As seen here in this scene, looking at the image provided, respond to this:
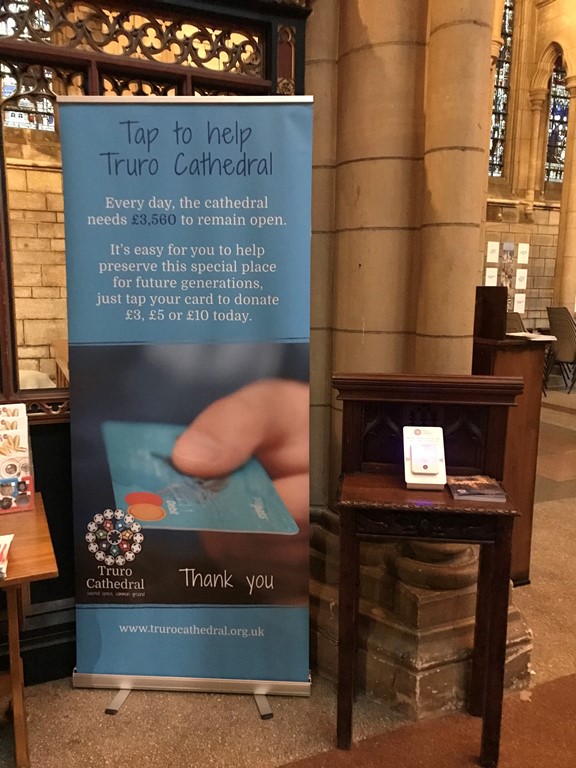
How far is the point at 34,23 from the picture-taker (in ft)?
6.45

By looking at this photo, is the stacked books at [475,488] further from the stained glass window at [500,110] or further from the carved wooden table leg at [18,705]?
the stained glass window at [500,110]

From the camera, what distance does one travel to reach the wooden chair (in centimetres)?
851

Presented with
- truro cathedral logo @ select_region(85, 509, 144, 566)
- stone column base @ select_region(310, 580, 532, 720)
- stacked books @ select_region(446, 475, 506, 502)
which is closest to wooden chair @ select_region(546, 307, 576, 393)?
stone column base @ select_region(310, 580, 532, 720)

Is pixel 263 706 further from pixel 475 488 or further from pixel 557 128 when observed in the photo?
pixel 557 128

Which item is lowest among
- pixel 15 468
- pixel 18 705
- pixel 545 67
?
pixel 18 705

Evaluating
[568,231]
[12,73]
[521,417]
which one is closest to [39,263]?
[12,73]

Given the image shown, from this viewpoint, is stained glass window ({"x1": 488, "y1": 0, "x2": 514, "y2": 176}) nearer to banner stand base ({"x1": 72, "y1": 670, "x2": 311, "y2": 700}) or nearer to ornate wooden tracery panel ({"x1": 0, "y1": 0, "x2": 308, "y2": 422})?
ornate wooden tracery panel ({"x1": 0, "y1": 0, "x2": 308, "y2": 422})

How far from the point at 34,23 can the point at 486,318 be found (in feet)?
6.80

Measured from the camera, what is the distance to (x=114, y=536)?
2.06 metres

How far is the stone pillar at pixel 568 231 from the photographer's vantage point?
29.6 feet

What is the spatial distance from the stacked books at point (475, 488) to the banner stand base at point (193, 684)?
0.88 metres

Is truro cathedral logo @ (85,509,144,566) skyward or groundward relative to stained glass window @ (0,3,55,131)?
groundward

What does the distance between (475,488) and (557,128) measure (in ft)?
36.8

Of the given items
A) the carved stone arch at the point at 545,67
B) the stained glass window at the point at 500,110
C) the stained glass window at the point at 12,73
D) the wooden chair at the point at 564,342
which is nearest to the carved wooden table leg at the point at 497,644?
the stained glass window at the point at 12,73
